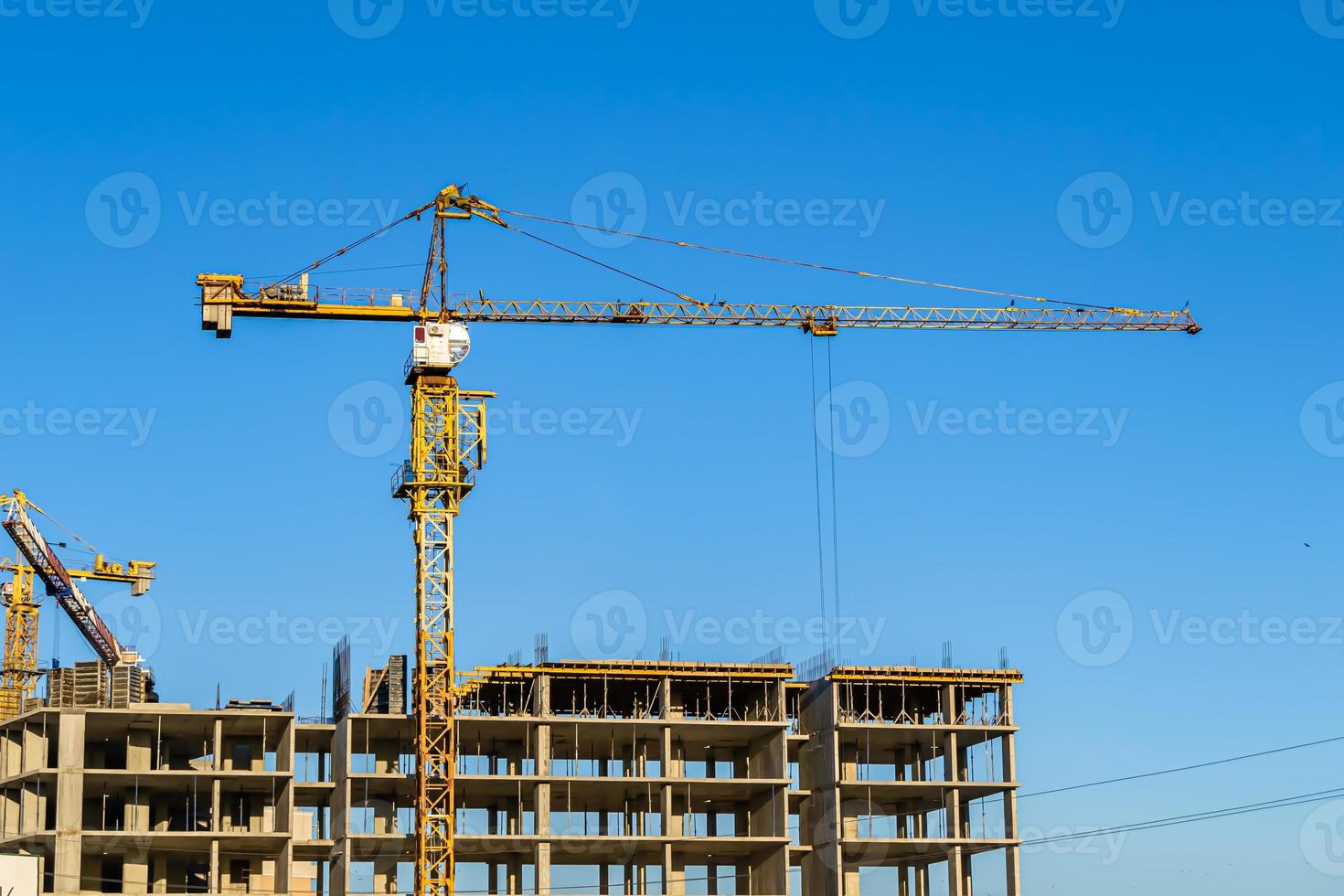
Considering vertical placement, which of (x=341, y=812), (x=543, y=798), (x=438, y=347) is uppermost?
(x=438, y=347)

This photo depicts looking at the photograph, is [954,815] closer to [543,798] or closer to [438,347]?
[543,798]

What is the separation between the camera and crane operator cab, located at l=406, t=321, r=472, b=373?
128 meters

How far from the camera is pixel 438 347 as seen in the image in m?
128

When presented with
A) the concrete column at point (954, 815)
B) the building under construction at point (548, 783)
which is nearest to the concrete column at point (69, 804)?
the building under construction at point (548, 783)

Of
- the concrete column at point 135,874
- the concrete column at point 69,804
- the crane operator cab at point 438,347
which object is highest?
the crane operator cab at point 438,347

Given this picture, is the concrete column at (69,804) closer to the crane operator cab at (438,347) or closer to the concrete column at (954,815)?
the crane operator cab at (438,347)

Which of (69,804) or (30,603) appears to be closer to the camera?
(69,804)

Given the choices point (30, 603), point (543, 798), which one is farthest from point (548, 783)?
point (30, 603)

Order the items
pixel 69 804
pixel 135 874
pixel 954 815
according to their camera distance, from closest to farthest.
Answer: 1. pixel 69 804
2. pixel 135 874
3. pixel 954 815

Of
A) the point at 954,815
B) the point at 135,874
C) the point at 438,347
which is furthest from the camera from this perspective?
the point at 954,815

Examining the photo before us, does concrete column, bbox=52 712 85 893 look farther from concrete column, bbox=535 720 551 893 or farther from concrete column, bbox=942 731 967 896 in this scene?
concrete column, bbox=942 731 967 896

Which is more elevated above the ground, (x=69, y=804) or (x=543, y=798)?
(x=543, y=798)

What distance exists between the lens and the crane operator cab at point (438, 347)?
128 metres

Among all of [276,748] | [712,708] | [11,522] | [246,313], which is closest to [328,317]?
[246,313]
